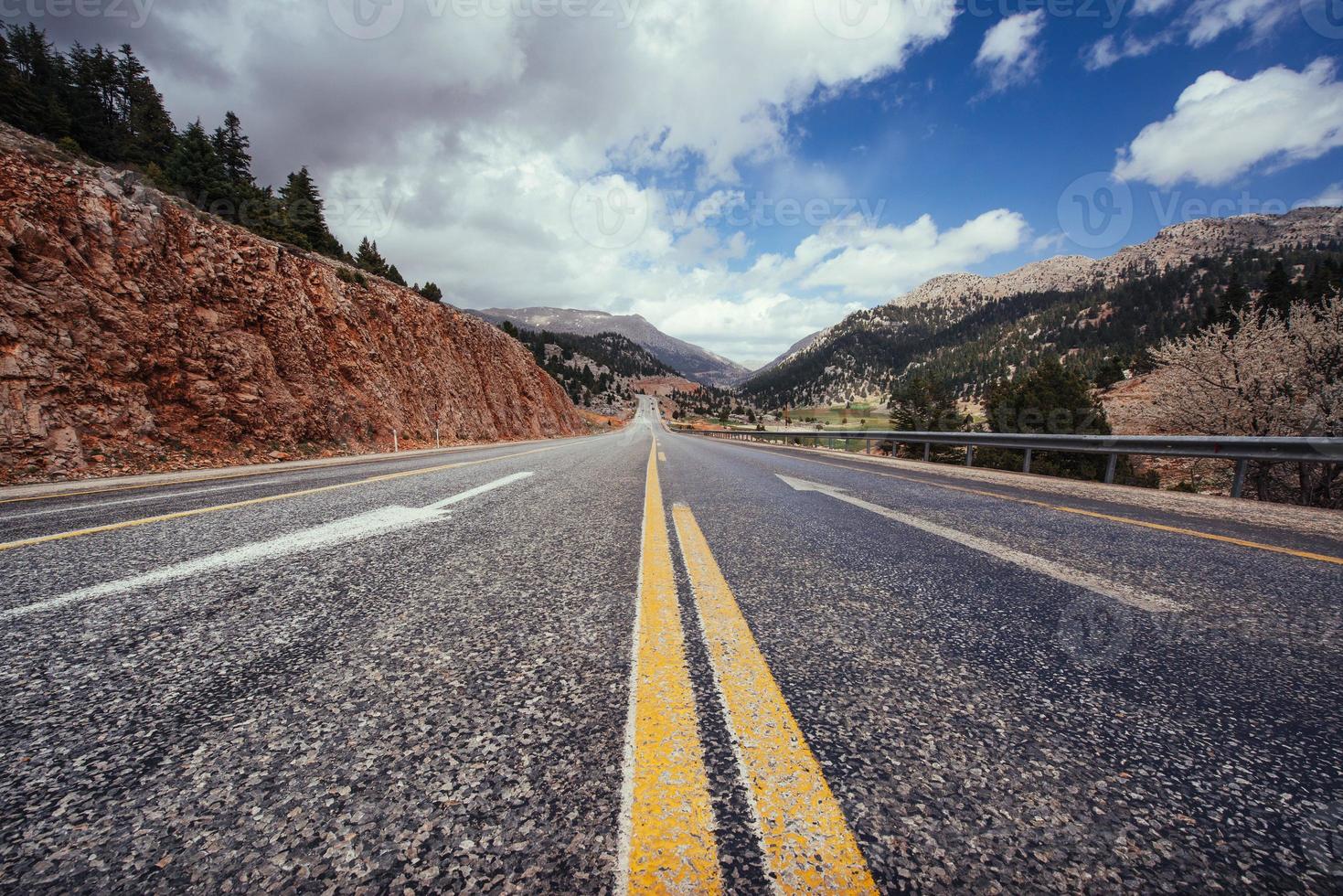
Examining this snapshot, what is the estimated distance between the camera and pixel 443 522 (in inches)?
149

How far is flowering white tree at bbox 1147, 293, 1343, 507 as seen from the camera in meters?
10.9

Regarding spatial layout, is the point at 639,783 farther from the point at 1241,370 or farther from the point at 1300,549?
the point at 1241,370

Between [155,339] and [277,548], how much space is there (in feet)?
45.6

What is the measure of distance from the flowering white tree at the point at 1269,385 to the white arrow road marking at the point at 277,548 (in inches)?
644

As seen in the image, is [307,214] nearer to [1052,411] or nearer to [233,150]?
[233,150]

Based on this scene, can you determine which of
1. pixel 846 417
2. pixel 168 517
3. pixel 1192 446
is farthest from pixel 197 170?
pixel 846 417

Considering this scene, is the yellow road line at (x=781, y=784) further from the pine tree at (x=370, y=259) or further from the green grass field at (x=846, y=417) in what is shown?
the green grass field at (x=846, y=417)

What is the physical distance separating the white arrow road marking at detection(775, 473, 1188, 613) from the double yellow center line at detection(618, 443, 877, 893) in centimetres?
197

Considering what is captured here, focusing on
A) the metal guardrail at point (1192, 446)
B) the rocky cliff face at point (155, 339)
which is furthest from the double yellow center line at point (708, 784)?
the rocky cliff face at point (155, 339)

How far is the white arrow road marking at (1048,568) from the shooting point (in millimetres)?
2299

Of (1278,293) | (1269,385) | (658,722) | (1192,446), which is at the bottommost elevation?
(658,722)

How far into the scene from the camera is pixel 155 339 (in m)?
11.8

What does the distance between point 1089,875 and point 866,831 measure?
15.4 inches

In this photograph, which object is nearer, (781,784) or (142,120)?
(781,784)
